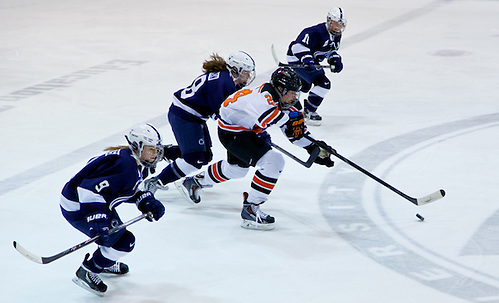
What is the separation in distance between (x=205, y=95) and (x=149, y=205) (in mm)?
1371

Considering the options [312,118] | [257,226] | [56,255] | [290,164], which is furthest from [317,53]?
[56,255]

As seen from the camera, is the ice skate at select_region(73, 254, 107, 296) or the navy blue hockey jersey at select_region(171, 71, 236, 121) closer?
the ice skate at select_region(73, 254, 107, 296)

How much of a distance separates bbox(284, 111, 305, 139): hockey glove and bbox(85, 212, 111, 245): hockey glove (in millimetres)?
1327

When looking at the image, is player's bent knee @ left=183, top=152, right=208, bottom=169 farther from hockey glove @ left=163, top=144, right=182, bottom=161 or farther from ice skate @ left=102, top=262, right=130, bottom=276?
ice skate @ left=102, top=262, right=130, bottom=276

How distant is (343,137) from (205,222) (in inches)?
77.6

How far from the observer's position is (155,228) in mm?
4367

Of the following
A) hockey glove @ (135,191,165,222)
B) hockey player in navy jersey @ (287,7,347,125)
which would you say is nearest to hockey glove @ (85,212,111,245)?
hockey glove @ (135,191,165,222)

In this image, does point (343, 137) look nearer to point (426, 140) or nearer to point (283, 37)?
point (426, 140)

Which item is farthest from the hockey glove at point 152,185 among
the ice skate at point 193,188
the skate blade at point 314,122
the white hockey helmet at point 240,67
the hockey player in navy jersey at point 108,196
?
the skate blade at point 314,122

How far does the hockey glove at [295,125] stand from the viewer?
13.8ft

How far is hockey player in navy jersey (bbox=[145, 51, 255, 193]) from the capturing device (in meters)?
4.61

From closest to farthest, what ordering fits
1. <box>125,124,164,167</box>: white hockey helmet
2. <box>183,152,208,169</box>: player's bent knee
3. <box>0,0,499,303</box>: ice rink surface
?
<box>125,124,164,167</box>: white hockey helmet, <box>0,0,499,303</box>: ice rink surface, <box>183,152,208,169</box>: player's bent knee

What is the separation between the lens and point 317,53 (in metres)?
6.41

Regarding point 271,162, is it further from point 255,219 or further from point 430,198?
point 430,198
